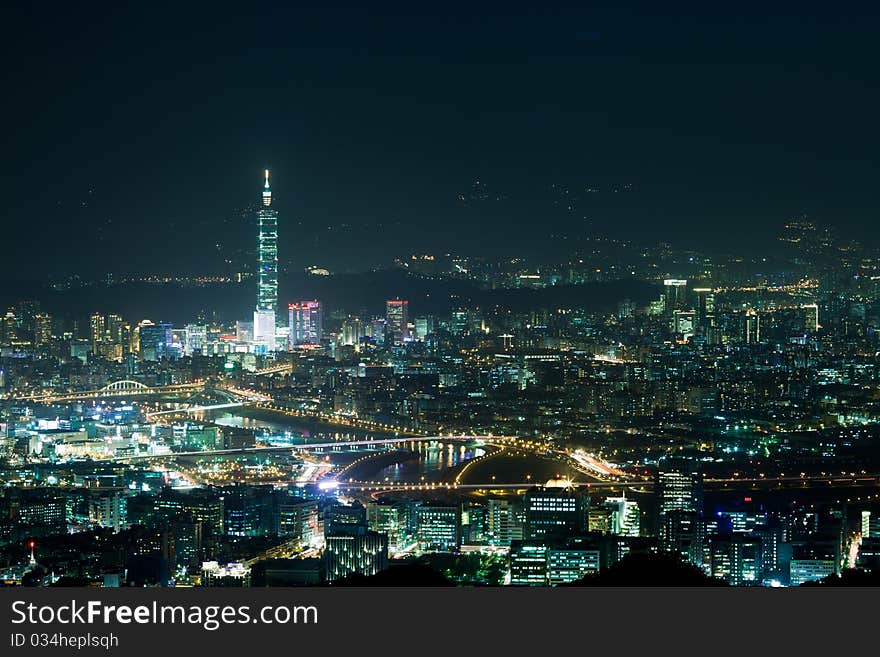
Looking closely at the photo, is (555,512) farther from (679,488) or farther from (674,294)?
(674,294)

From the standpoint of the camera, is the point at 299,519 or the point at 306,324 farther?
the point at 306,324

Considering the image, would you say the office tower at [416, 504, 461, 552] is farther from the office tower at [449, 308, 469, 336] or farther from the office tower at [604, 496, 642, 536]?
the office tower at [449, 308, 469, 336]

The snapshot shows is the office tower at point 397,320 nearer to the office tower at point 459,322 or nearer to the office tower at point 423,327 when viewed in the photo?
the office tower at point 423,327

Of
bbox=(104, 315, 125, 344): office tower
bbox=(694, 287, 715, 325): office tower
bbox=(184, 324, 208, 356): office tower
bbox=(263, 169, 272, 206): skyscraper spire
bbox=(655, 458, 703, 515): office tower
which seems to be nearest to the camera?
bbox=(655, 458, 703, 515): office tower

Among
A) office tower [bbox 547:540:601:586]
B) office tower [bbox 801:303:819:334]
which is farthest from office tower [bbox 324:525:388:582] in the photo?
office tower [bbox 801:303:819:334]

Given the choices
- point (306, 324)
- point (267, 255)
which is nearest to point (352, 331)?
point (306, 324)
